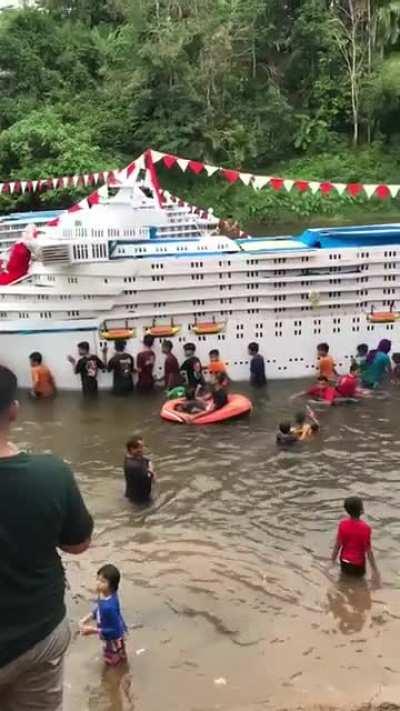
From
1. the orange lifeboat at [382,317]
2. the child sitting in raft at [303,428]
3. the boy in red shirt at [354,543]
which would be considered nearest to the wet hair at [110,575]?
the boy in red shirt at [354,543]

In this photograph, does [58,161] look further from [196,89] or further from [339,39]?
[339,39]

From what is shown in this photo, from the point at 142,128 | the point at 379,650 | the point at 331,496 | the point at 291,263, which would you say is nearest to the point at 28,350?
the point at 291,263

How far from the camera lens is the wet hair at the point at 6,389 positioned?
3.44 metres

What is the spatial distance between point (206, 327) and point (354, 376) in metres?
2.62

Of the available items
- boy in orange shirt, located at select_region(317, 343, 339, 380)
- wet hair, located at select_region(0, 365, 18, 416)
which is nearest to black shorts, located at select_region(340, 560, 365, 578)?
wet hair, located at select_region(0, 365, 18, 416)

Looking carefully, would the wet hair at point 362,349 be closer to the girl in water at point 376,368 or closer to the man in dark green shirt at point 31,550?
the girl in water at point 376,368

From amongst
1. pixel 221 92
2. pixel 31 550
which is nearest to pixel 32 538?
pixel 31 550

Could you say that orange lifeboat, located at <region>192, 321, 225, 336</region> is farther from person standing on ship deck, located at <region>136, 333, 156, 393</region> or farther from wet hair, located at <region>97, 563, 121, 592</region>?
wet hair, located at <region>97, 563, 121, 592</region>

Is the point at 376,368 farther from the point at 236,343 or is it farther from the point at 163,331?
the point at 163,331

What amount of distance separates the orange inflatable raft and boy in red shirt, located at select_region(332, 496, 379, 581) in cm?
460

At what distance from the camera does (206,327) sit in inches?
554

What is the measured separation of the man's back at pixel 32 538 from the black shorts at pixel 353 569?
4.72 meters

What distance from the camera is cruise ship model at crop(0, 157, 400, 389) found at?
13930mm

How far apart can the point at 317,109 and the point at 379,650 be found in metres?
30.8
